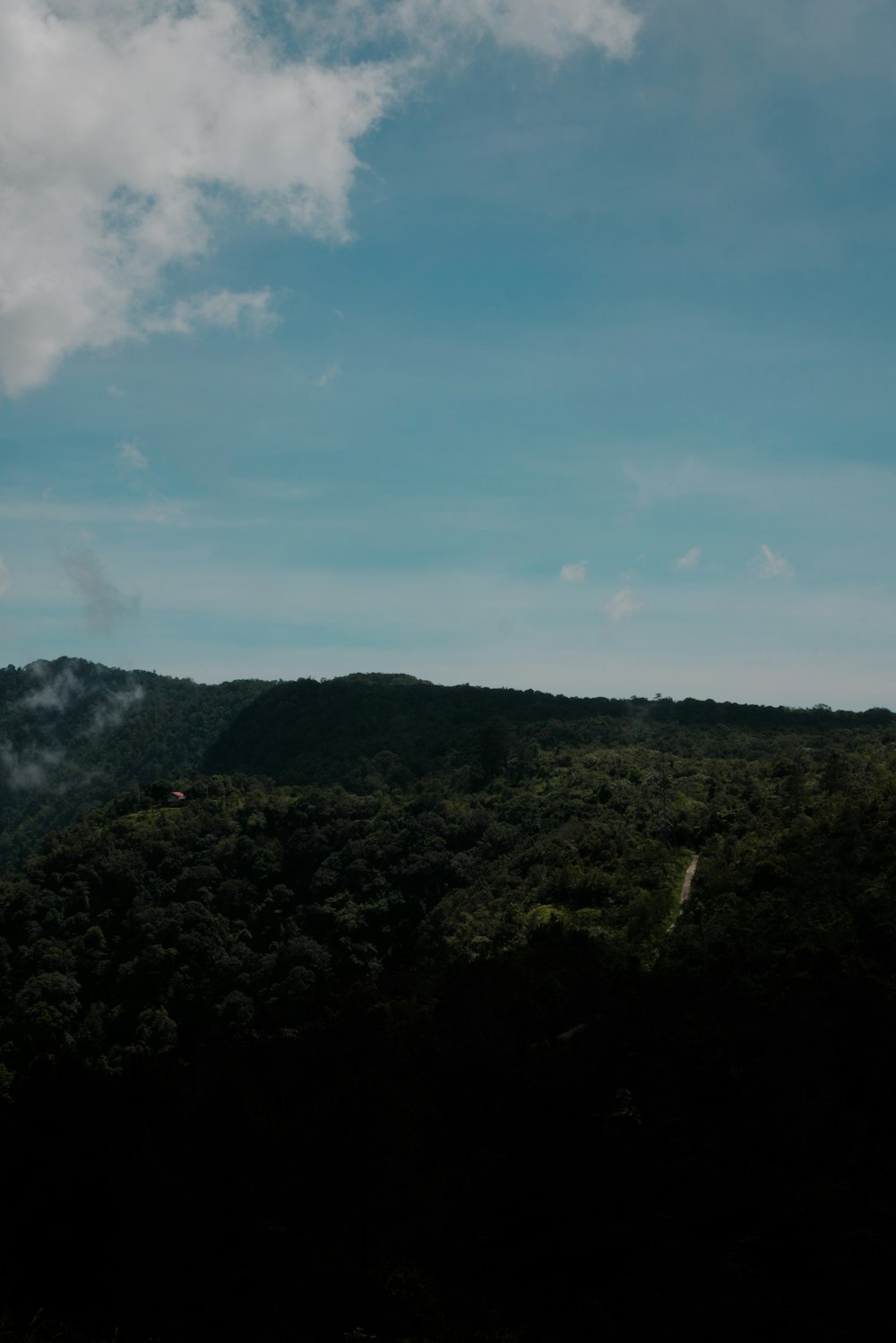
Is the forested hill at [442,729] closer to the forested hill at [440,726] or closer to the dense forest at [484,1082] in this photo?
the forested hill at [440,726]

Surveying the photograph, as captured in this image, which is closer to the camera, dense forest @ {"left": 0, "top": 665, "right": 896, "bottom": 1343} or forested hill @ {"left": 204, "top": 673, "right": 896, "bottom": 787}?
dense forest @ {"left": 0, "top": 665, "right": 896, "bottom": 1343}

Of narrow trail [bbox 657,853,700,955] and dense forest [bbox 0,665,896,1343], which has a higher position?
narrow trail [bbox 657,853,700,955]

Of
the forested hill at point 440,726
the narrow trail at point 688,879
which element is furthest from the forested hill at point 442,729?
the narrow trail at point 688,879

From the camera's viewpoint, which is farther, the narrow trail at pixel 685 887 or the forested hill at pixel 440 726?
the forested hill at pixel 440 726

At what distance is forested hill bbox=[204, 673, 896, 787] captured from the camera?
11731 centimetres

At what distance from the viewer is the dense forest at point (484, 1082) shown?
23297 millimetres

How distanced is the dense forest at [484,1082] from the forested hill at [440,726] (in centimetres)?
3577

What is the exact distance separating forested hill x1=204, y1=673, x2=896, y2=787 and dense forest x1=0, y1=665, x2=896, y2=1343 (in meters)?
35.8

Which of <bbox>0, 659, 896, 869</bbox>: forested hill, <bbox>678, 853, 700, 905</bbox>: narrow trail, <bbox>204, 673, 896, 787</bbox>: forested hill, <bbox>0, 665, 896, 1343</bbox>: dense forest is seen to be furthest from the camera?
<bbox>204, 673, 896, 787</bbox>: forested hill

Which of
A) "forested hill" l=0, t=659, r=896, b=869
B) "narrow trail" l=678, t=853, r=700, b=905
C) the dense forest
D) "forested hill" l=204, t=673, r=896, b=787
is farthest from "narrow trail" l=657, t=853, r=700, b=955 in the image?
"forested hill" l=204, t=673, r=896, b=787

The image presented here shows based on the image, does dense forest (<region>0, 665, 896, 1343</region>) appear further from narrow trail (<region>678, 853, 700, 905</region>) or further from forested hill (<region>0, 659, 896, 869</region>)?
forested hill (<region>0, 659, 896, 869</region>)

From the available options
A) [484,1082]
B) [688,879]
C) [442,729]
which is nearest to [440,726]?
[442,729]

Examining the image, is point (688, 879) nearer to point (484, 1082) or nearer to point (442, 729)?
point (484, 1082)

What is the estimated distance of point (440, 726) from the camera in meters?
150
